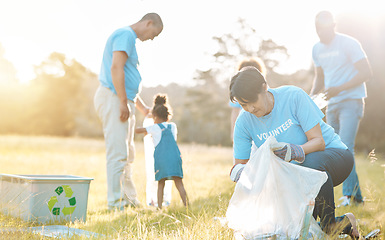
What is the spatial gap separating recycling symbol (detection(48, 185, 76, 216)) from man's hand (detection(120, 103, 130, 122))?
42.1 inches

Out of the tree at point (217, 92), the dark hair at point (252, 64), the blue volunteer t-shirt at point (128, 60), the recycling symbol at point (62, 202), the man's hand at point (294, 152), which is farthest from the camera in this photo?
the tree at point (217, 92)

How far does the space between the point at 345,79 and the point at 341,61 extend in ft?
0.58

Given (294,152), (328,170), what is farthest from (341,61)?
(294,152)

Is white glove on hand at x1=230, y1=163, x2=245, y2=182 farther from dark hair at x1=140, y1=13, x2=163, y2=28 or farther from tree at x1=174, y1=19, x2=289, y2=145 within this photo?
tree at x1=174, y1=19, x2=289, y2=145

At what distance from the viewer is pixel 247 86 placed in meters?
2.32

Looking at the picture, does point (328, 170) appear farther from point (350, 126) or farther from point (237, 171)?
point (350, 126)

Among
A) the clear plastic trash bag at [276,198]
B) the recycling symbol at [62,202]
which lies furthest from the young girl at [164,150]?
the clear plastic trash bag at [276,198]

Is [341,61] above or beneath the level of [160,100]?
above

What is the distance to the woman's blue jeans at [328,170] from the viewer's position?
7.61 ft

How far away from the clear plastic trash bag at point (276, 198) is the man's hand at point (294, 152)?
0.04 m

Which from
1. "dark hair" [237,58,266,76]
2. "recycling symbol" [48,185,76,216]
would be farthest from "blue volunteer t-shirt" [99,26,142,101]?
"recycling symbol" [48,185,76,216]

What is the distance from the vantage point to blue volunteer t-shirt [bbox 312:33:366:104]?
13.2 feet

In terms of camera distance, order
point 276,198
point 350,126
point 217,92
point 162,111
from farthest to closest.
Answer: point 217,92, point 162,111, point 350,126, point 276,198

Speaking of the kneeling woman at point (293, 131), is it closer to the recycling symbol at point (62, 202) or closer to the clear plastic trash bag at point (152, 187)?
the recycling symbol at point (62, 202)
